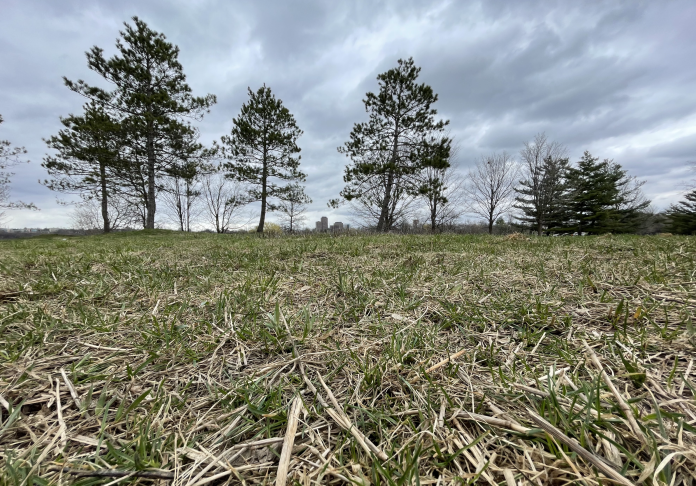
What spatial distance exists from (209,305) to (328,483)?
1375 mm

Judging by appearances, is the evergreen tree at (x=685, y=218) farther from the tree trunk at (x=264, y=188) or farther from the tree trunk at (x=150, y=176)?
the tree trunk at (x=150, y=176)

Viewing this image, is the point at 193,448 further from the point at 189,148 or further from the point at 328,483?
the point at 189,148

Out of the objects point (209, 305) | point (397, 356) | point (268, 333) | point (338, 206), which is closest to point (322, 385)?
point (397, 356)

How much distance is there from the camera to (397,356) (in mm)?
1150

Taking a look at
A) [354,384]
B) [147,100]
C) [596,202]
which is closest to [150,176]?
[147,100]

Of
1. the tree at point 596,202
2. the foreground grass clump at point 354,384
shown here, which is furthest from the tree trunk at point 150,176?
the tree at point 596,202

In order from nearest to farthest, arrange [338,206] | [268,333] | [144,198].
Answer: [268,333] < [338,206] < [144,198]

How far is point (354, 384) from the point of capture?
1033 millimetres

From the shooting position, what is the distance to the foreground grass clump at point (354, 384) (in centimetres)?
70

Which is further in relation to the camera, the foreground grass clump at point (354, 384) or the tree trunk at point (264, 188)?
the tree trunk at point (264, 188)

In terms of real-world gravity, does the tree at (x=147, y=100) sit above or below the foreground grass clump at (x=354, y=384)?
above

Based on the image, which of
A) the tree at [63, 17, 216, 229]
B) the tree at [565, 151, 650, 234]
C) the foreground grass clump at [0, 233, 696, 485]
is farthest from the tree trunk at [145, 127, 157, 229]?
the tree at [565, 151, 650, 234]

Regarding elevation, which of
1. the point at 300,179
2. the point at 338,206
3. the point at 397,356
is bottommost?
the point at 397,356

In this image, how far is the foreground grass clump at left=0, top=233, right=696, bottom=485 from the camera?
70 centimetres
